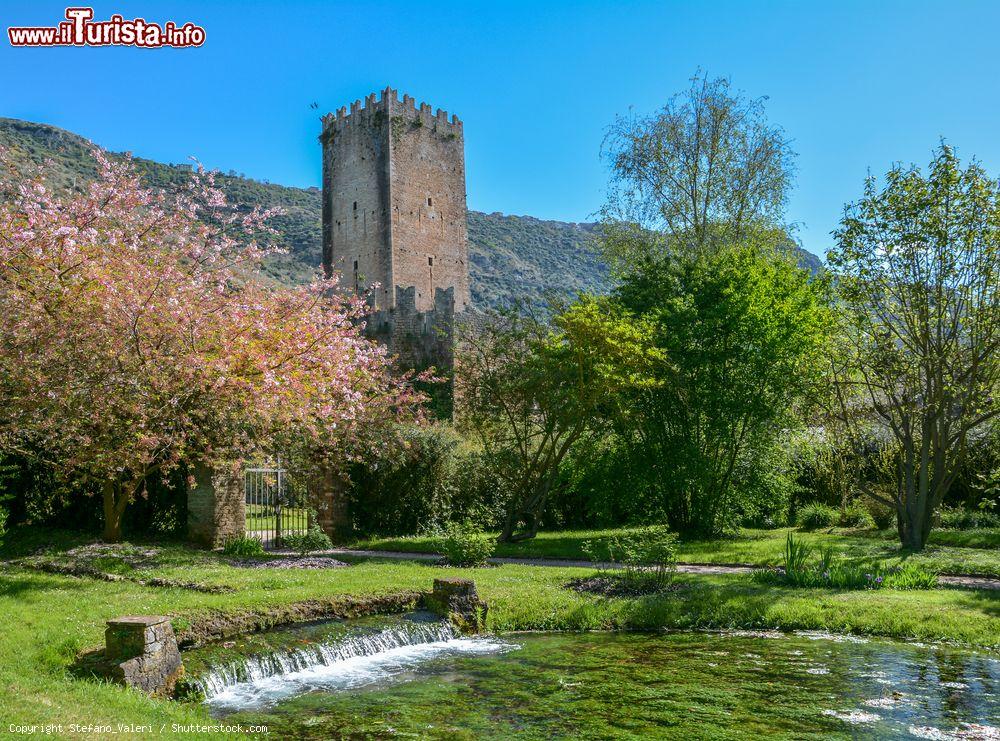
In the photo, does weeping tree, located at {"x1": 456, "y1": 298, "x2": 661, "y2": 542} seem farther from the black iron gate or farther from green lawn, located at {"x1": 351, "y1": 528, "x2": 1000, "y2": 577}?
the black iron gate

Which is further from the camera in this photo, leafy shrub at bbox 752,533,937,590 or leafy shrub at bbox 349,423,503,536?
leafy shrub at bbox 349,423,503,536

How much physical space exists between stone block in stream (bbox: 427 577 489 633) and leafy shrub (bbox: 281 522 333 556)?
640 centimetres

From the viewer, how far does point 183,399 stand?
1126 cm

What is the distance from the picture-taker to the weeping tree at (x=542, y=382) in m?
16.2

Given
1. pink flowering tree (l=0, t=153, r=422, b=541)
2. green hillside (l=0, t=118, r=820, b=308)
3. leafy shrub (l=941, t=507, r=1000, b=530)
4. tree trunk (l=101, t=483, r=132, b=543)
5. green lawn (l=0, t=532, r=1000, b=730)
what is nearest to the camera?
green lawn (l=0, t=532, r=1000, b=730)

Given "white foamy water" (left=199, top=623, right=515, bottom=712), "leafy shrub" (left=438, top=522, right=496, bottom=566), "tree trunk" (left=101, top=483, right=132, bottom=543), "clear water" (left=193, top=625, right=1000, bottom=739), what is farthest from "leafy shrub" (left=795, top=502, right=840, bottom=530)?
"tree trunk" (left=101, top=483, right=132, bottom=543)

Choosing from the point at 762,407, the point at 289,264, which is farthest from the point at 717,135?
the point at 289,264

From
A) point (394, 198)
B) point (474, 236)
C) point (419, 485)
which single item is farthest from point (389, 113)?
point (474, 236)

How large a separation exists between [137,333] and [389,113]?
1390 inches

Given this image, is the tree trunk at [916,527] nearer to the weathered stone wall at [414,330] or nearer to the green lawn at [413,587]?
the green lawn at [413,587]

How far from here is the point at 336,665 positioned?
312 inches

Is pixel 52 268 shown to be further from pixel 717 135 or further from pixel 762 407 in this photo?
pixel 717 135

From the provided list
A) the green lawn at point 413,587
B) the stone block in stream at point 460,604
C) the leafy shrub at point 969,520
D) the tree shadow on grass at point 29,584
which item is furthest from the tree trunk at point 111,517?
the leafy shrub at point 969,520

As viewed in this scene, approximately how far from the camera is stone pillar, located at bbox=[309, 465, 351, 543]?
1839 centimetres
